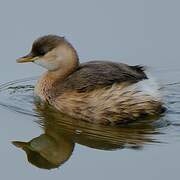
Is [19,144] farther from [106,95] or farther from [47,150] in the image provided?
[106,95]

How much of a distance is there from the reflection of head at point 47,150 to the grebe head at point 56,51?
97 centimetres

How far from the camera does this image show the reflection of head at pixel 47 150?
Answer: 640 cm

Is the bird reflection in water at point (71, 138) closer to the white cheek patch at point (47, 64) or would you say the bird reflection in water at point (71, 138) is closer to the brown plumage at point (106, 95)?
the brown plumage at point (106, 95)

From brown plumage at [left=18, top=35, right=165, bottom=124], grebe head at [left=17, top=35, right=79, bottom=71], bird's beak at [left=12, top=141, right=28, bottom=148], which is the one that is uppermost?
grebe head at [left=17, top=35, right=79, bottom=71]

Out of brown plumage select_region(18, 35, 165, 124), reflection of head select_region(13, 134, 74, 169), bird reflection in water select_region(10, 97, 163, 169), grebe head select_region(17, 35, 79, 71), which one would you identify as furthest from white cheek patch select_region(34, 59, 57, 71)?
reflection of head select_region(13, 134, 74, 169)

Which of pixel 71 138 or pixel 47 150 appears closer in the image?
pixel 47 150

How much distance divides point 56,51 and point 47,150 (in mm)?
1348

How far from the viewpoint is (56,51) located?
7629mm

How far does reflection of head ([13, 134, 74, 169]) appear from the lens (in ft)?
21.0

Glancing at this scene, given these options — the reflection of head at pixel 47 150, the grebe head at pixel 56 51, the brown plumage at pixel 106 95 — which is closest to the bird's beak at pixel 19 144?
the reflection of head at pixel 47 150

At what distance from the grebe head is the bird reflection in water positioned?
60 centimetres

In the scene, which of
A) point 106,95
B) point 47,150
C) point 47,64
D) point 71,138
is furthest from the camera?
point 47,64

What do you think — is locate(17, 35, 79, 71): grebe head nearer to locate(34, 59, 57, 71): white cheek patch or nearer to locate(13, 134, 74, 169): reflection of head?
locate(34, 59, 57, 71): white cheek patch

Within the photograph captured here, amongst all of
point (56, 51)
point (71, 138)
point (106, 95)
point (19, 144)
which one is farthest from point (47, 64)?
point (19, 144)
